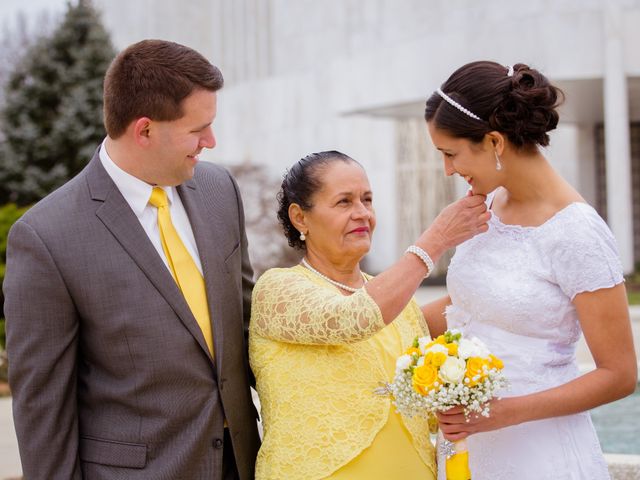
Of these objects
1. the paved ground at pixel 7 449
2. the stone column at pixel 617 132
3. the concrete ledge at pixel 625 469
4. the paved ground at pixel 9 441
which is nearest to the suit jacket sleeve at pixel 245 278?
the concrete ledge at pixel 625 469

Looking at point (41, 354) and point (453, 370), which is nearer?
point (453, 370)

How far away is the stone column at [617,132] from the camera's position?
53.6 ft

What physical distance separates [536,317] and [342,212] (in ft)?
2.56

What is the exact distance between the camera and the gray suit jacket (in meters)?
2.97

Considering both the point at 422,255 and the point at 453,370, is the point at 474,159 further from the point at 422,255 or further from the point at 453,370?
the point at 453,370

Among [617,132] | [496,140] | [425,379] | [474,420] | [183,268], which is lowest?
[617,132]

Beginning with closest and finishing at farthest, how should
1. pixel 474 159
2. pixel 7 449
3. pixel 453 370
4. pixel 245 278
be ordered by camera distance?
pixel 453 370 → pixel 474 159 → pixel 245 278 → pixel 7 449

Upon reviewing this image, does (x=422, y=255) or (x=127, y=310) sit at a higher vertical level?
(x=422, y=255)

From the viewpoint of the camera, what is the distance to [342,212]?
11.0 feet

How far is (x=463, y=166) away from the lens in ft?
10.4

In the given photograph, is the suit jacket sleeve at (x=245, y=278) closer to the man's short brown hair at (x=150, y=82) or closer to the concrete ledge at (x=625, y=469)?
the man's short brown hair at (x=150, y=82)

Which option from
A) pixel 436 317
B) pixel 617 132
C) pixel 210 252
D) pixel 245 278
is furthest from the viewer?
pixel 617 132

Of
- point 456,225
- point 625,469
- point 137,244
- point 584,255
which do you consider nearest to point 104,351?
point 137,244

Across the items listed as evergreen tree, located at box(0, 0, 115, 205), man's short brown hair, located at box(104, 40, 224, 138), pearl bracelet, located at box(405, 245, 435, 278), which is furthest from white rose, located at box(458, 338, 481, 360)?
evergreen tree, located at box(0, 0, 115, 205)
